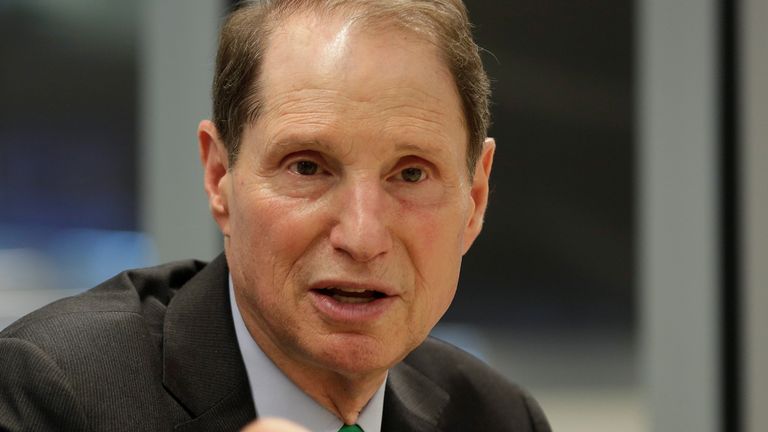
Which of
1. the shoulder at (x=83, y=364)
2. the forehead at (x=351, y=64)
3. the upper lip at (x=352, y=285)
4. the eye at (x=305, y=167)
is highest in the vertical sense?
the forehead at (x=351, y=64)

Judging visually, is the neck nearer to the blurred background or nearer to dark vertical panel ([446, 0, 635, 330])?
the blurred background

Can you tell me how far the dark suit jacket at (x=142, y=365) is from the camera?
5.11 ft

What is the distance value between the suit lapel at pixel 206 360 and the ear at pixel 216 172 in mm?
131

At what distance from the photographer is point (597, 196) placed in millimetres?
3801

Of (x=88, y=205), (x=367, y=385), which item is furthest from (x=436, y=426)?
(x=88, y=205)

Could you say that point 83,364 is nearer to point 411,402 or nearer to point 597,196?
point 411,402

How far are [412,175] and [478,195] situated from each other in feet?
0.87

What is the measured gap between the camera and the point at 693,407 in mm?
3920

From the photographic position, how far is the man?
1.57 metres

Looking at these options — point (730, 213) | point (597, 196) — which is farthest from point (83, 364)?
point (730, 213)

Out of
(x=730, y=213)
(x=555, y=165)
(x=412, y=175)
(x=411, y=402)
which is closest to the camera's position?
(x=412, y=175)

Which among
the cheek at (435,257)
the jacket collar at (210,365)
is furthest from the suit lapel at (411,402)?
the cheek at (435,257)

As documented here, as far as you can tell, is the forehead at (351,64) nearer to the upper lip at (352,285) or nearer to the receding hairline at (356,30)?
the receding hairline at (356,30)

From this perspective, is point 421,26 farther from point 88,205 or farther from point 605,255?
point 605,255
